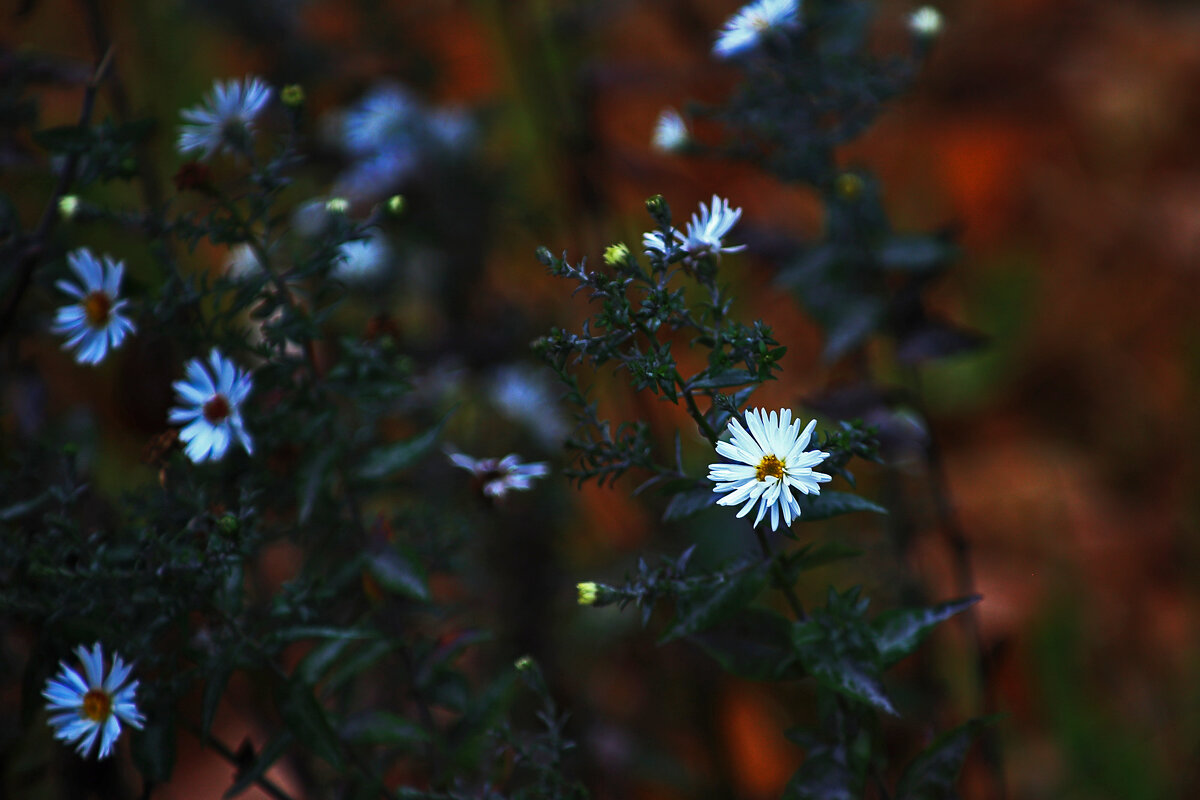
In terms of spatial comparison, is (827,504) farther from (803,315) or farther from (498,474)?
(803,315)

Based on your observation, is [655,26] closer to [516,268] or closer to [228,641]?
[516,268]

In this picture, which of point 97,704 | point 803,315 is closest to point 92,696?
point 97,704

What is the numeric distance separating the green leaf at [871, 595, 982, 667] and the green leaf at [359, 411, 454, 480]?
284 mm

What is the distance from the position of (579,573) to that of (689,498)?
27.0 inches

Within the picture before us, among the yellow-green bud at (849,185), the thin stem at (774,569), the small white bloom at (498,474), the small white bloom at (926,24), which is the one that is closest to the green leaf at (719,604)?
the thin stem at (774,569)

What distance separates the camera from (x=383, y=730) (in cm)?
57

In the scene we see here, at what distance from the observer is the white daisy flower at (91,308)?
0.55m

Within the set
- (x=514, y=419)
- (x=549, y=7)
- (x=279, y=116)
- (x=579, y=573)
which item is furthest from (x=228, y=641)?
(x=549, y=7)

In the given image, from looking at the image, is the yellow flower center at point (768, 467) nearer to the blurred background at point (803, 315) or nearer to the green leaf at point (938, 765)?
the green leaf at point (938, 765)

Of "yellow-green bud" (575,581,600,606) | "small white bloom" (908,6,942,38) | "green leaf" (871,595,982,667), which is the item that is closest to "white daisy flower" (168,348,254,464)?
"yellow-green bud" (575,581,600,606)

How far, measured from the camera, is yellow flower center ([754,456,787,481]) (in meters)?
0.43

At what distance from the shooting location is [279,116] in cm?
122

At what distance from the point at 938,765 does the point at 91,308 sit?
0.57 m

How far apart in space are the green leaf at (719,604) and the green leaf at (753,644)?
0.09ft
